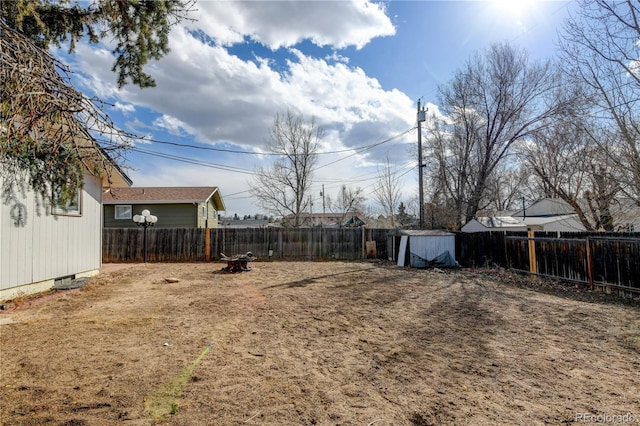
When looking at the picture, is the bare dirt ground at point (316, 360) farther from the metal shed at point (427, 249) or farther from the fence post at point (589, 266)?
the metal shed at point (427, 249)

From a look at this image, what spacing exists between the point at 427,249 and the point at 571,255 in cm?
434

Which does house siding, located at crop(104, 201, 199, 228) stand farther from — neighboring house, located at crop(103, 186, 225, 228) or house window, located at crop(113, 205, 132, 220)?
house window, located at crop(113, 205, 132, 220)

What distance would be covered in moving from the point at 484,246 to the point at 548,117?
25.2ft

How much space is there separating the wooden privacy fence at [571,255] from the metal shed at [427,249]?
0.85m

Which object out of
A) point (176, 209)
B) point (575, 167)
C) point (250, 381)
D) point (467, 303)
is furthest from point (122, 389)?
point (176, 209)

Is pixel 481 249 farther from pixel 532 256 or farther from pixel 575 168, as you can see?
pixel 575 168

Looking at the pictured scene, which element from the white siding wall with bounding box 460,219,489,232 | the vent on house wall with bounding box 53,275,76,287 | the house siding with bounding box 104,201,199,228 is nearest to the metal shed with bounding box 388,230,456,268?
the white siding wall with bounding box 460,219,489,232

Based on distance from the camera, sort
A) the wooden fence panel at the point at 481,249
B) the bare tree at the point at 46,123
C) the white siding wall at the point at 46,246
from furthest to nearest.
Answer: the wooden fence panel at the point at 481,249 < the white siding wall at the point at 46,246 < the bare tree at the point at 46,123

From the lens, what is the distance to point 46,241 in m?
6.46

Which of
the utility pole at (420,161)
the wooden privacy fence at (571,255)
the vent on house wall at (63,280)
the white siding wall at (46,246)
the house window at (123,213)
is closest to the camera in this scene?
the white siding wall at (46,246)

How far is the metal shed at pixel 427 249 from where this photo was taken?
11.3 metres

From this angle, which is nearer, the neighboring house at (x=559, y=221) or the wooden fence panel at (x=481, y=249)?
the wooden fence panel at (x=481, y=249)

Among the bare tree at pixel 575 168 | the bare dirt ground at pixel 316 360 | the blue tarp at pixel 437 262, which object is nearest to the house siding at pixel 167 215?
the bare dirt ground at pixel 316 360

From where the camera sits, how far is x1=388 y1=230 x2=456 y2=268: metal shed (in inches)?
445
